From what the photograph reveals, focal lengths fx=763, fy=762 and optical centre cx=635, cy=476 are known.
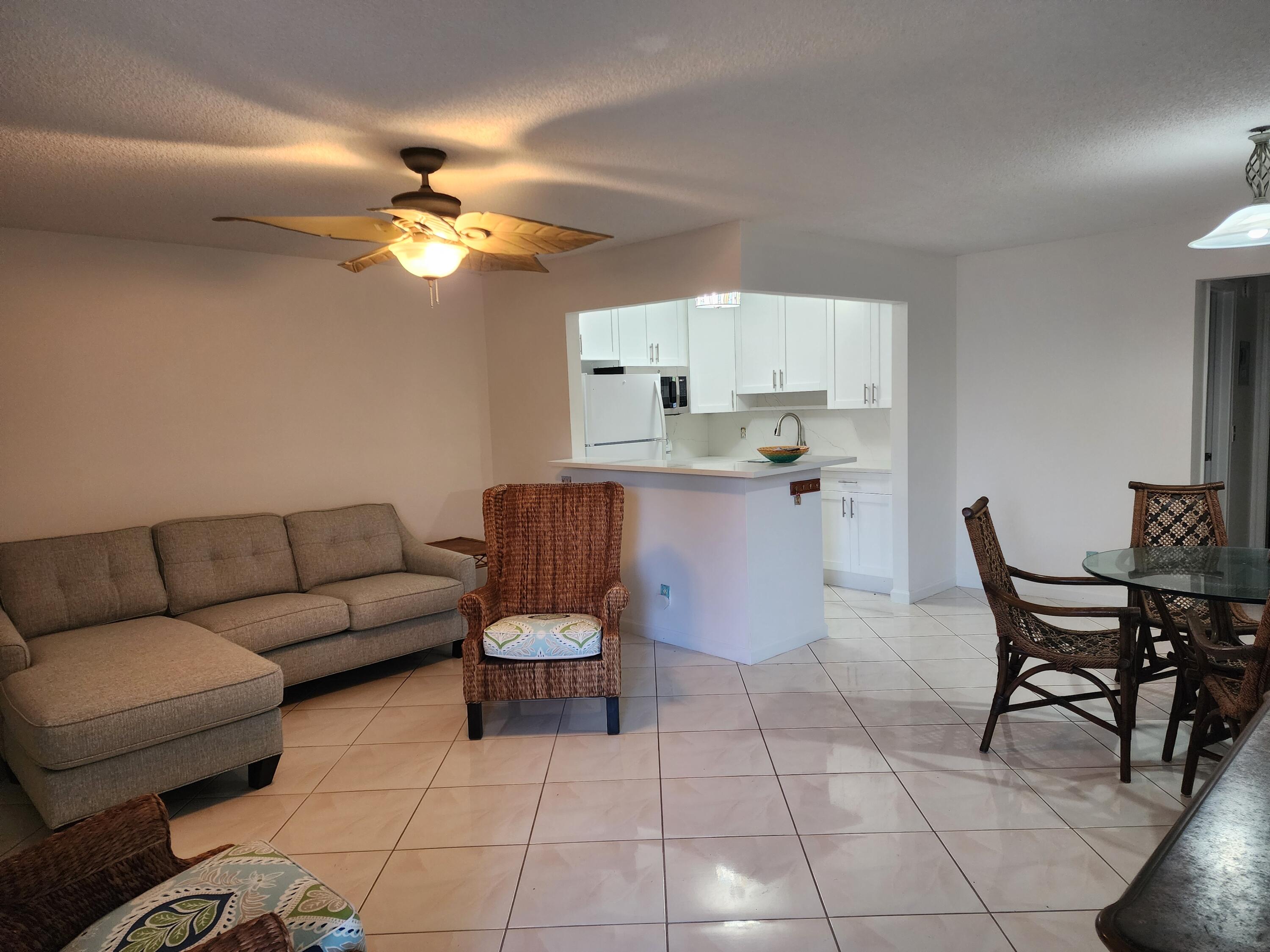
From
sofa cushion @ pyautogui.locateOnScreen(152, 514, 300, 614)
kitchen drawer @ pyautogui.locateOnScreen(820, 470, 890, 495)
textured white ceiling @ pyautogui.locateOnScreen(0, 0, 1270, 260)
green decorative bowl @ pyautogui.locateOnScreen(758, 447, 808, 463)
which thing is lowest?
sofa cushion @ pyautogui.locateOnScreen(152, 514, 300, 614)

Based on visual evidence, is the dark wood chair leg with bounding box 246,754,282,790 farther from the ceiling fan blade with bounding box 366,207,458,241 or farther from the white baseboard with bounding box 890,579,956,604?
the white baseboard with bounding box 890,579,956,604

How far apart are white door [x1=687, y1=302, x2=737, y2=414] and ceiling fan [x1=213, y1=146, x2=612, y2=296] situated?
10.6 ft

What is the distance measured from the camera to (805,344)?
5582 millimetres

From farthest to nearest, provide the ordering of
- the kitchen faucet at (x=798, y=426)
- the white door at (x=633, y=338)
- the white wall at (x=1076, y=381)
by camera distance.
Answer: the kitchen faucet at (x=798, y=426) < the white door at (x=633, y=338) < the white wall at (x=1076, y=381)

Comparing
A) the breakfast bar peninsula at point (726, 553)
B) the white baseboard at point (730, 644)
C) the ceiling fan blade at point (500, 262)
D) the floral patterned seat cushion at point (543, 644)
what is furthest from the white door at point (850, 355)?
the floral patterned seat cushion at point (543, 644)

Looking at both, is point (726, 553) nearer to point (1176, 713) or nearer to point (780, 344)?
point (1176, 713)

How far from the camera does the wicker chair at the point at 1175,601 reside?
2.88 metres

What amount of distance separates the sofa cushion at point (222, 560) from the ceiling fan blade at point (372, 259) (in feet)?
5.91

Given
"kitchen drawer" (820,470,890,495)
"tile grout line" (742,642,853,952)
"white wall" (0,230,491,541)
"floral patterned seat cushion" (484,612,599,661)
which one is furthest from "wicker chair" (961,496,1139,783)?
"white wall" (0,230,491,541)

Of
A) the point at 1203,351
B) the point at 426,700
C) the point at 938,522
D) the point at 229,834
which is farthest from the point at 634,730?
the point at 1203,351

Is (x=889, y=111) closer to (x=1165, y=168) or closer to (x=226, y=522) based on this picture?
(x=1165, y=168)

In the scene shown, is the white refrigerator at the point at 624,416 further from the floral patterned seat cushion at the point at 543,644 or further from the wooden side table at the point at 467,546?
the floral patterned seat cushion at the point at 543,644

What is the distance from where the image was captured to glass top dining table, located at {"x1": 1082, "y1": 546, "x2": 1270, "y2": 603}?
2500mm

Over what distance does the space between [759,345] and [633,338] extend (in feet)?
3.16
